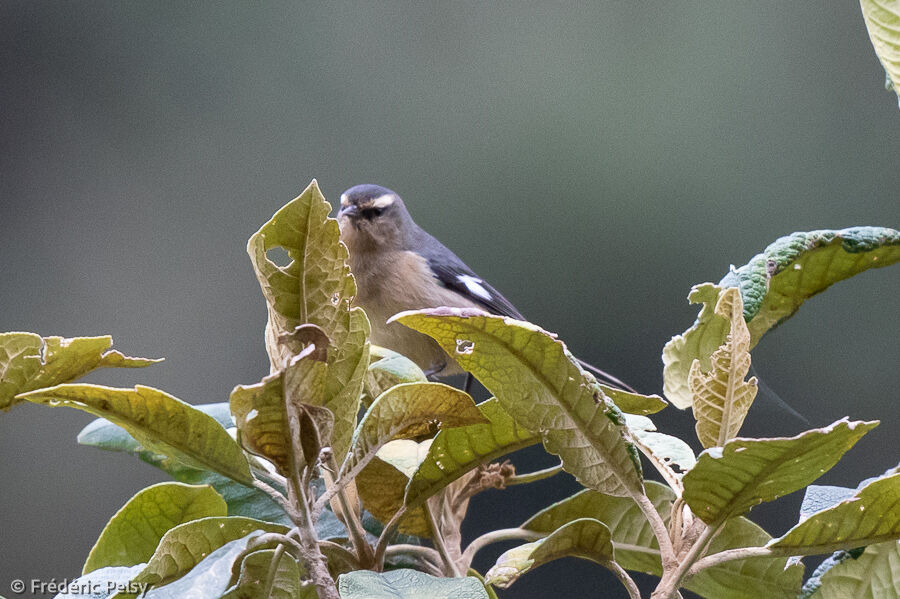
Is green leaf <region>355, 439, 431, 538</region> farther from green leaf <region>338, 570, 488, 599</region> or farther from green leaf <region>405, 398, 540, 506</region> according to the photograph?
green leaf <region>338, 570, 488, 599</region>

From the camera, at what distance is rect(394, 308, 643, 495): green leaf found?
940 millimetres

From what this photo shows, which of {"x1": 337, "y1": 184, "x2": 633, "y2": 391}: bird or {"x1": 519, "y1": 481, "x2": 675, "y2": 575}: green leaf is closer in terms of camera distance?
{"x1": 519, "y1": 481, "x2": 675, "y2": 575}: green leaf

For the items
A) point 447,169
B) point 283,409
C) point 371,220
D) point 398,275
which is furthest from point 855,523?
point 447,169

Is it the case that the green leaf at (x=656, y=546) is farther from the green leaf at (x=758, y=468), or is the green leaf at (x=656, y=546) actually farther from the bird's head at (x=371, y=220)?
the bird's head at (x=371, y=220)

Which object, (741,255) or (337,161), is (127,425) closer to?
(741,255)

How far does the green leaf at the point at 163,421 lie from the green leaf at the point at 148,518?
0.56 feet

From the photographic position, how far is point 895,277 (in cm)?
845

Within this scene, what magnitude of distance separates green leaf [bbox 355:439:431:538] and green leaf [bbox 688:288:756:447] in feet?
1.12

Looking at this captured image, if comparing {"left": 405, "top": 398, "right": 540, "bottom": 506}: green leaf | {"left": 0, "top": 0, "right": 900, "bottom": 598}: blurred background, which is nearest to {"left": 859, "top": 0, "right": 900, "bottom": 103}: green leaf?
{"left": 405, "top": 398, "right": 540, "bottom": 506}: green leaf

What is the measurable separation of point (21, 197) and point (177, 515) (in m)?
9.21

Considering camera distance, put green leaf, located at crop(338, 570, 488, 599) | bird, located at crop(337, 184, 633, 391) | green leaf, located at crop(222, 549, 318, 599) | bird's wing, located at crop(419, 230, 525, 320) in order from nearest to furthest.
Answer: green leaf, located at crop(338, 570, 488, 599) < green leaf, located at crop(222, 549, 318, 599) < bird, located at crop(337, 184, 633, 391) < bird's wing, located at crop(419, 230, 525, 320)

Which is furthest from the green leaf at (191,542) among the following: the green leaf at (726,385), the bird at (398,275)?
the bird at (398,275)

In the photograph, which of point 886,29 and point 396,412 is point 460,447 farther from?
point 886,29

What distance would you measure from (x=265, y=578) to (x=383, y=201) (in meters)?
2.89
